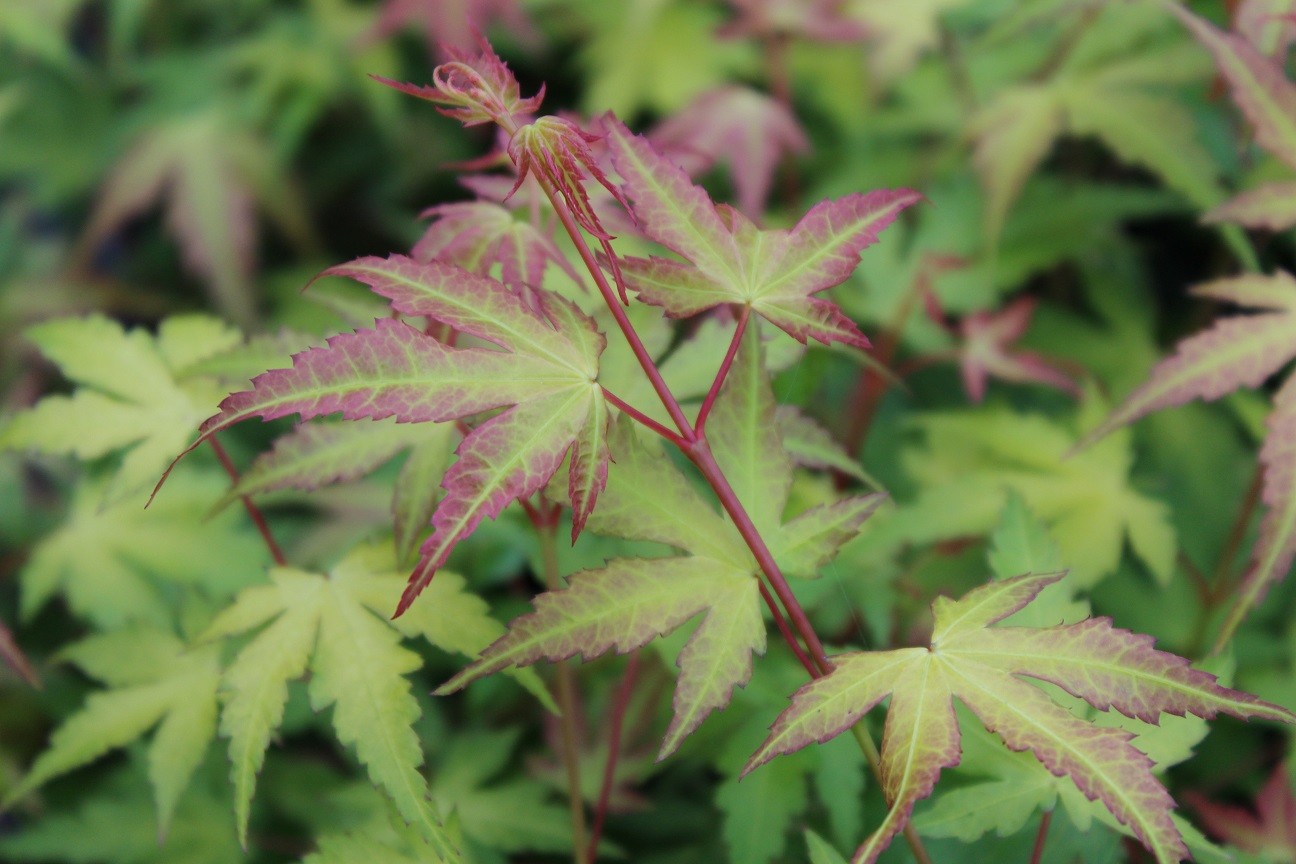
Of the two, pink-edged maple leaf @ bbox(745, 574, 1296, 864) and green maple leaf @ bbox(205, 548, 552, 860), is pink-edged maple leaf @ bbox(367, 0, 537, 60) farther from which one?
pink-edged maple leaf @ bbox(745, 574, 1296, 864)

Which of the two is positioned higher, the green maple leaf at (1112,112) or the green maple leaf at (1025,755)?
the green maple leaf at (1112,112)

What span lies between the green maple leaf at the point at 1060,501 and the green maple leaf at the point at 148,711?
28.0 inches

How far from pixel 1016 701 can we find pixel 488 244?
509mm

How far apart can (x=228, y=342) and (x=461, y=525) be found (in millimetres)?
517

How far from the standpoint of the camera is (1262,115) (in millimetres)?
945

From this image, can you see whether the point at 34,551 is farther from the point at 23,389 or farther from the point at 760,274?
the point at 760,274

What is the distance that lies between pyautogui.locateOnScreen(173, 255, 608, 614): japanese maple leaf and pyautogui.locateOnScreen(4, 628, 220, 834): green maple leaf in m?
0.36

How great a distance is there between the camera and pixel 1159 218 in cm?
182

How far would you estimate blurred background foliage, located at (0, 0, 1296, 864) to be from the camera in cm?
107

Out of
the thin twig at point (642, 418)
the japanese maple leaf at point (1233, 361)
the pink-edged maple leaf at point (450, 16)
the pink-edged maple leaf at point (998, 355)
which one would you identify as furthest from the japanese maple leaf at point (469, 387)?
the pink-edged maple leaf at point (450, 16)

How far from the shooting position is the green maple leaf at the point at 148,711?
0.87 metres

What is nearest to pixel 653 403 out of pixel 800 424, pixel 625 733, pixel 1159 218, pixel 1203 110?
pixel 800 424

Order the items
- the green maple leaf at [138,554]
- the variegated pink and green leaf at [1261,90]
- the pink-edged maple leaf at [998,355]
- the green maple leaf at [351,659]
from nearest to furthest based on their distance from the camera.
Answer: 1. the green maple leaf at [351,659]
2. the variegated pink and green leaf at [1261,90]
3. the green maple leaf at [138,554]
4. the pink-edged maple leaf at [998,355]

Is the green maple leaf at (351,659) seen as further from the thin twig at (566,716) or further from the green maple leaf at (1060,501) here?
the green maple leaf at (1060,501)
